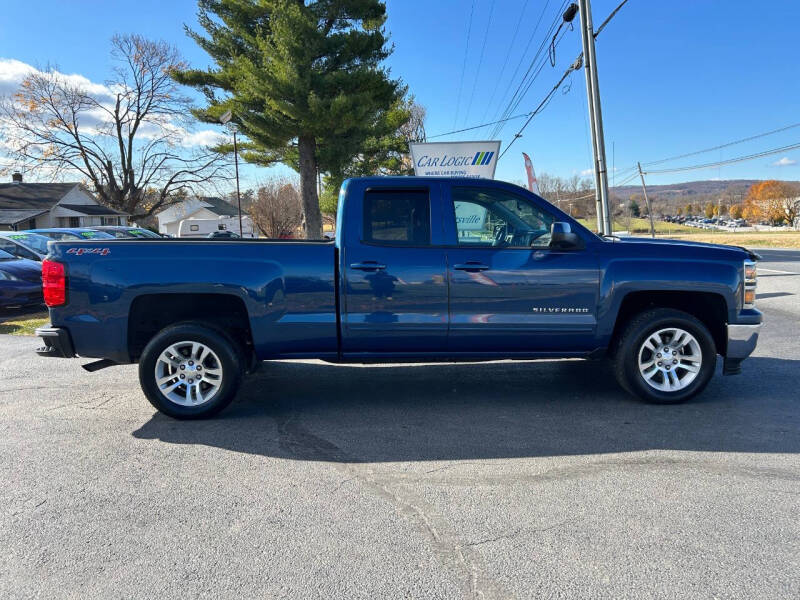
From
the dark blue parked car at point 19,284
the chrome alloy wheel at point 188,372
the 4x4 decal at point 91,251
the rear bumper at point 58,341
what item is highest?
the 4x4 decal at point 91,251

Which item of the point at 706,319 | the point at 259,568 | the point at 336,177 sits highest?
the point at 336,177

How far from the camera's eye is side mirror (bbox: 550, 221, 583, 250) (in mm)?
4660

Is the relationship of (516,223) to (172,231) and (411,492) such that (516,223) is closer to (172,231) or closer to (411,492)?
(411,492)

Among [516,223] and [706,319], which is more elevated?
[516,223]

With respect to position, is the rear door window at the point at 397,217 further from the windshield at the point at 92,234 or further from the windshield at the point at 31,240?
the windshield at the point at 92,234

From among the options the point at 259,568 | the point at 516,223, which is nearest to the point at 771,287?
the point at 516,223

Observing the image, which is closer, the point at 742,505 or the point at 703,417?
the point at 742,505

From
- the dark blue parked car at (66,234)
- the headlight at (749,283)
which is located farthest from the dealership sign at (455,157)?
the headlight at (749,283)

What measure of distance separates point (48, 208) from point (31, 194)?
3.89m

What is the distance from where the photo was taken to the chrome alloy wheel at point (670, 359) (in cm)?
496

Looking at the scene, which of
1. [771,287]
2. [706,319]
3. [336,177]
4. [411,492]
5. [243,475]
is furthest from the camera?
[336,177]

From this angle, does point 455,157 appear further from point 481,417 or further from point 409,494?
point 409,494

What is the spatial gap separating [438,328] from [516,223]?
3.93 ft

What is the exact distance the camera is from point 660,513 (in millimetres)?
3178
